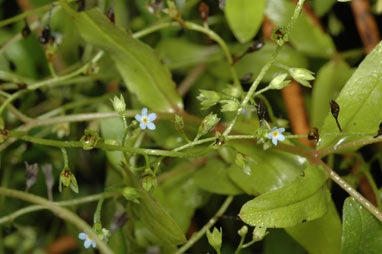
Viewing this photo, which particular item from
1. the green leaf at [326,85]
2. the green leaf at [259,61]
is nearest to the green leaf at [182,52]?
the green leaf at [259,61]

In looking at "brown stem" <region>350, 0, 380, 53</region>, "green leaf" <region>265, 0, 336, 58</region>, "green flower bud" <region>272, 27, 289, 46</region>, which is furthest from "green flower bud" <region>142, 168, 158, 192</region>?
"brown stem" <region>350, 0, 380, 53</region>

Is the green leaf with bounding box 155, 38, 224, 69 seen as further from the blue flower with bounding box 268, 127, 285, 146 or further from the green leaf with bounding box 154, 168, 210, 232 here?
the blue flower with bounding box 268, 127, 285, 146

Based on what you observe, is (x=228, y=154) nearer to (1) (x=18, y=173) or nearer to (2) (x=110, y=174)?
(2) (x=110, y=174)

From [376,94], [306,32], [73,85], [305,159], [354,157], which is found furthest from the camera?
[73,85]

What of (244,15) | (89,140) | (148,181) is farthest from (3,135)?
(244,15)

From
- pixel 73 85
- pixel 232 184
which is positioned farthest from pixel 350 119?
pixel 73 85

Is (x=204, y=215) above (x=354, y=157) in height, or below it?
below

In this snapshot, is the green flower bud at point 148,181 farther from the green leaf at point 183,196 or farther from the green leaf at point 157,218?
the green leaf at point 183,196
